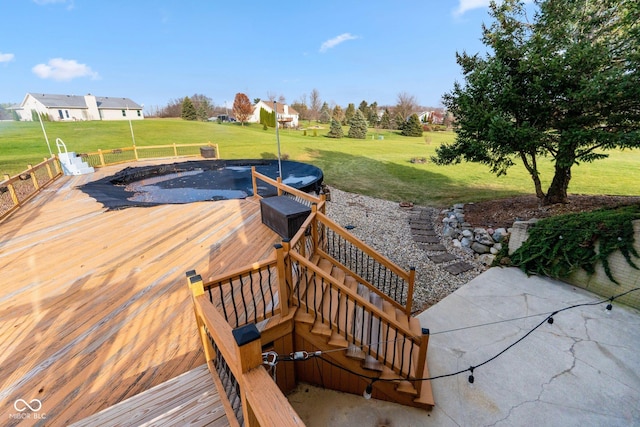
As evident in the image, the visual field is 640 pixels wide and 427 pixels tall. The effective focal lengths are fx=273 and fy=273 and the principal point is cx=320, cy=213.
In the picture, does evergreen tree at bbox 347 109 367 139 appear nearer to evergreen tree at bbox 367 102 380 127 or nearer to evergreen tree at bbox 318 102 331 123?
evergreen tree at bbox 367 102 380 127

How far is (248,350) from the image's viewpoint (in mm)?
1374

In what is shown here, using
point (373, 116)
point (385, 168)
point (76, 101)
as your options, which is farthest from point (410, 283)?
point (76, 101)

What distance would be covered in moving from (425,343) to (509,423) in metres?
1.49

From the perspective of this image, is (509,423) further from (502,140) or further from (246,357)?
(502,140)

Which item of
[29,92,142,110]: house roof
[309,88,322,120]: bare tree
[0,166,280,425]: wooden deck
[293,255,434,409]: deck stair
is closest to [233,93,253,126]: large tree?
[309,88,322,120]: bare tree

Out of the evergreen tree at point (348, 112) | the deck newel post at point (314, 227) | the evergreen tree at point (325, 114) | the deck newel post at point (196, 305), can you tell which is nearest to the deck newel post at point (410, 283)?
the deck newel post at point (314, 227)

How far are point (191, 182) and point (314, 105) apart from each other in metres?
57.2

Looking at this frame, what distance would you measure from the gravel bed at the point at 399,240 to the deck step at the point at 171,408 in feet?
12.8

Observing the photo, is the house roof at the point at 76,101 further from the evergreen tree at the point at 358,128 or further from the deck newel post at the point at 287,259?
the deck newel post at the point at 287,259

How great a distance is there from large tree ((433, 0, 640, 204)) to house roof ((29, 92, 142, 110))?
2330 inches

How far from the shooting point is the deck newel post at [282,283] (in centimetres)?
297

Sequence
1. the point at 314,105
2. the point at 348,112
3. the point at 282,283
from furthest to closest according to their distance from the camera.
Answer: the point at 314,105
the point at 348,112
the point at 282,283

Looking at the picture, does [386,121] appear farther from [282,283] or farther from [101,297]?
[101,297]

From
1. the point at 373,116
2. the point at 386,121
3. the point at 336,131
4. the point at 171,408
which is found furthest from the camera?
the point at 373,116
